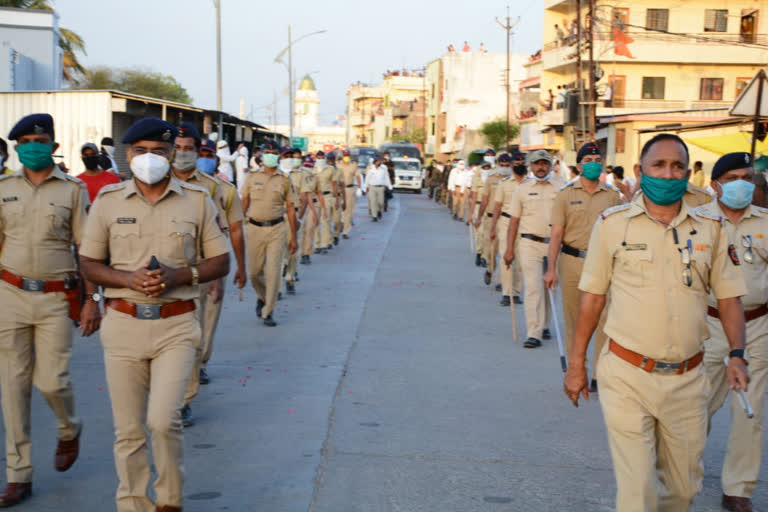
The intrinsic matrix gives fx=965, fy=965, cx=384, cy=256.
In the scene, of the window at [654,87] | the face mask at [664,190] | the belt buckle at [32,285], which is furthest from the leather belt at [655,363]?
the window at [654,87]

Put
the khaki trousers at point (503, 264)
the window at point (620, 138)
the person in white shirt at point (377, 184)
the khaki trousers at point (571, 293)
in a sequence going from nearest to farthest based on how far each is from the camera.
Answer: the khaki trousers at point (571, 293) < the khaki trousers at point (503, 264) < the person in white shirt at point (377, 184) < the window at point (620, 138)

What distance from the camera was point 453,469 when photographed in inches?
234

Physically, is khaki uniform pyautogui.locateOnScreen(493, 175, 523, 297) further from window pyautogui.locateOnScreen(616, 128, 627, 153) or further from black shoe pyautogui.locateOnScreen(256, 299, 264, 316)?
window pyautogui.locateOnScreen(616, 128, 627, 153)

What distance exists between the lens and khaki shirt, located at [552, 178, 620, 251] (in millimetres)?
8391

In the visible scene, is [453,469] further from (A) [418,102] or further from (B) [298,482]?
(A) [418,102]

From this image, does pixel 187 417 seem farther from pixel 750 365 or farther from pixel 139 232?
pixel 750 365

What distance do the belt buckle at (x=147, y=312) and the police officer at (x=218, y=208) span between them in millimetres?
2094

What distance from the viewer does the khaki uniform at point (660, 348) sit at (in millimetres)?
4102

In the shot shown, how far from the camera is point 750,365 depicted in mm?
5402

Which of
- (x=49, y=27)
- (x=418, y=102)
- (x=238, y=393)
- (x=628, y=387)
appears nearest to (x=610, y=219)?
(x=628, y=387)

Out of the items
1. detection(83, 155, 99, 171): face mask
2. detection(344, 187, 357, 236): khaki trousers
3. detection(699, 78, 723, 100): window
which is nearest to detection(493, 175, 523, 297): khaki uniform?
detection(83, 155, 99, 171): face mask

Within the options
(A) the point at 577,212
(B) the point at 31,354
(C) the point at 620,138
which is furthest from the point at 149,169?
(C) the point at 620,138

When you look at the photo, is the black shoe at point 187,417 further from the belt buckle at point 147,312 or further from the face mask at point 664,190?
the face mask at point 664,190

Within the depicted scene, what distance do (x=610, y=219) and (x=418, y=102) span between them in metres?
126
